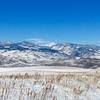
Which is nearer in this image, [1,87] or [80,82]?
[1,87]

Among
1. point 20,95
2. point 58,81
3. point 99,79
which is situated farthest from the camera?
point 99,79

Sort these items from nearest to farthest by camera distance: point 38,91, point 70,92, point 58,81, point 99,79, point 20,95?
1. point 20,95
2. point 38,91
3. point 70,92
4. point 58,81
5. point 99,79

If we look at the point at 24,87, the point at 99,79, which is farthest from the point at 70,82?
the point at 24,87

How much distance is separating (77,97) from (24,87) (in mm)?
1778

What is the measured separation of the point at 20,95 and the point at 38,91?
931mm

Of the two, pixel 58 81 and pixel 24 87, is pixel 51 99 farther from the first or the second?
pixel 58 81

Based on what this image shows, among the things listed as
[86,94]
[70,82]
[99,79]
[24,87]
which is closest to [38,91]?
[24,87]

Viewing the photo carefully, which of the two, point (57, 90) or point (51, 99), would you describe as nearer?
point (51, 99)

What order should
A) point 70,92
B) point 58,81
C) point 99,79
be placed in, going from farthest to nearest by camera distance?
point 99,79 < point 58,81 < point 70,92

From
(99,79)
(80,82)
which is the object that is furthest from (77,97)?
(99,79)

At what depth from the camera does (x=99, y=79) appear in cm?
1569

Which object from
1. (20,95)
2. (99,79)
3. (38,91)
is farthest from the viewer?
(99,79)

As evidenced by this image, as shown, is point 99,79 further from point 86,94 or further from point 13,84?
point 13,84

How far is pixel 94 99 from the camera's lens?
38.7ft
